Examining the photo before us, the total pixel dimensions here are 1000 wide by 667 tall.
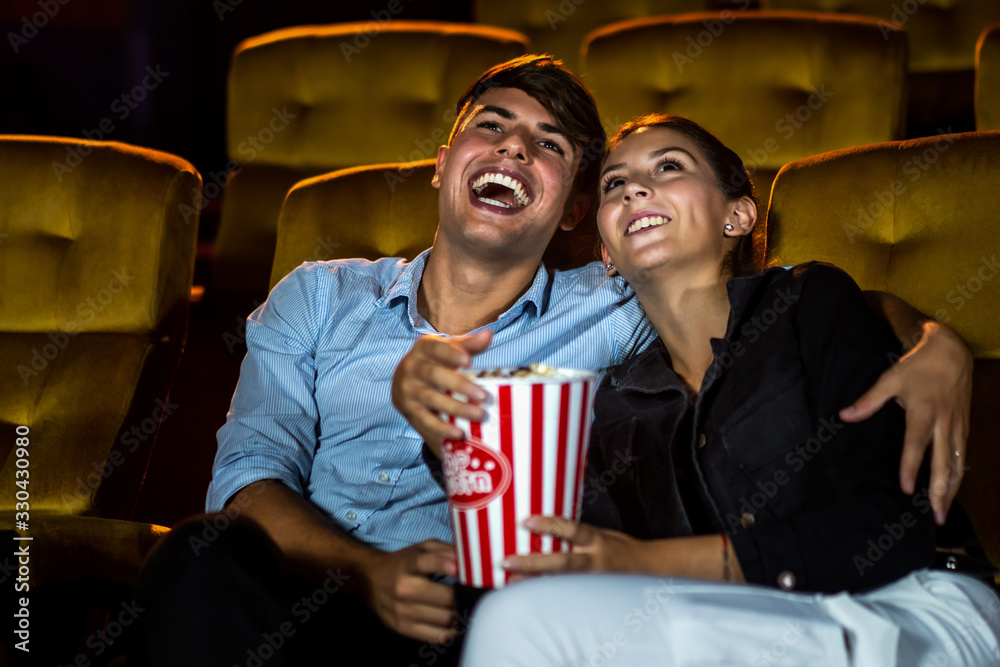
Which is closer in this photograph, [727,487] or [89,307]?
[727,487]

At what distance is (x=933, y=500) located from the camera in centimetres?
108

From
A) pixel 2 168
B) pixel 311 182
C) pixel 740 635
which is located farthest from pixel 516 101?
pixel 2 168

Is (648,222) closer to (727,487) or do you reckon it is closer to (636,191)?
(636,191)

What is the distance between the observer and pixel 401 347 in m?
1.46

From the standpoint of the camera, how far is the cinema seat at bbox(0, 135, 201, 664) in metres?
1.66

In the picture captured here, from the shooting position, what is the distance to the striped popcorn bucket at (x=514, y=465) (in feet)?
3.01

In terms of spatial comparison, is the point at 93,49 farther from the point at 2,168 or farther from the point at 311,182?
the point at 311,182

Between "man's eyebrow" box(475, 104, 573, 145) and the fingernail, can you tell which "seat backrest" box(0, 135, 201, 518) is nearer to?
"man's eyebrow" box(475, 104, 573, 145)

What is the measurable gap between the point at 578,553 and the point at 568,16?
9.78 ft

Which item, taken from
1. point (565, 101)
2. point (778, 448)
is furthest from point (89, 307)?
point (778, 448)

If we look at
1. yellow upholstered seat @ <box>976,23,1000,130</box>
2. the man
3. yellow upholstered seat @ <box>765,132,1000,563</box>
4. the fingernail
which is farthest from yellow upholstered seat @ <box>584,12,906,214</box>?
the fingernail

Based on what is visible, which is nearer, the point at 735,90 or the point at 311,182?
the point at 311,182

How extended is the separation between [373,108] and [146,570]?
1.93 m

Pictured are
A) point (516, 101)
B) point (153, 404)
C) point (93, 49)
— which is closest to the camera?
point (516, 101)
